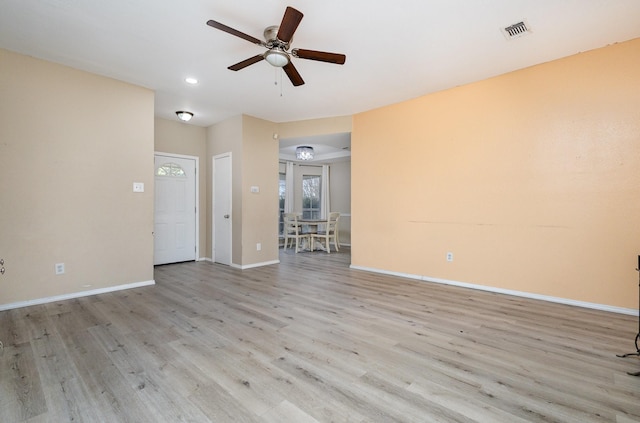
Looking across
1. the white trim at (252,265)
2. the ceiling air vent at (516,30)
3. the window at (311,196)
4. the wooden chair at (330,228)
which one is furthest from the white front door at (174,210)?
the ceiling air vent at (516,30)

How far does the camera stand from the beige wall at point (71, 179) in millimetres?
3115

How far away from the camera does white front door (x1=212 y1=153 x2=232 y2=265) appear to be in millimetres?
5496

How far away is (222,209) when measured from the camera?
5.66 m

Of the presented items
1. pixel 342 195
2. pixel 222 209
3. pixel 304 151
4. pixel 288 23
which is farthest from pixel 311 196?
pixel 288 23

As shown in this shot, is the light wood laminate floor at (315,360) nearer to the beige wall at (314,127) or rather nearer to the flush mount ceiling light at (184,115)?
the flush mount ceiling light at (184,115)

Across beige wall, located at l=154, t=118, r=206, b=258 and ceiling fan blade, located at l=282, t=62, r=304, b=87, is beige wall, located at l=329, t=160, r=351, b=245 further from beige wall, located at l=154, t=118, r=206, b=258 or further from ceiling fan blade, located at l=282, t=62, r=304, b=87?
ceiling fan blade, located at l=282, t=62, r=304, b=87

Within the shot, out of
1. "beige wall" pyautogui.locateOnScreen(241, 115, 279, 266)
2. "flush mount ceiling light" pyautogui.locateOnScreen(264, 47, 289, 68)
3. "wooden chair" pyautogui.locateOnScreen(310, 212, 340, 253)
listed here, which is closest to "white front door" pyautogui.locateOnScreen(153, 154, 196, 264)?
"beige wall" pyautogui.locateOnScreen(241, 115, 279, 266)

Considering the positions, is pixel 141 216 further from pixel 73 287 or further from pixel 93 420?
pixel 93 420

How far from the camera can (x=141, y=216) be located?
13.2 feet

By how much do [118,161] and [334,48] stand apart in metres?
3.09

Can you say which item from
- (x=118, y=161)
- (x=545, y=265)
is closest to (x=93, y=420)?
(x=118, y=161)

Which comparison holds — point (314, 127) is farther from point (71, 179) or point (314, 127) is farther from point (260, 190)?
point (71, 179)

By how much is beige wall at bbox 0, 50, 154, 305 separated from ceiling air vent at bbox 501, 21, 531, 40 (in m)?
4.35

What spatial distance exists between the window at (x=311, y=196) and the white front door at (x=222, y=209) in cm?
369
